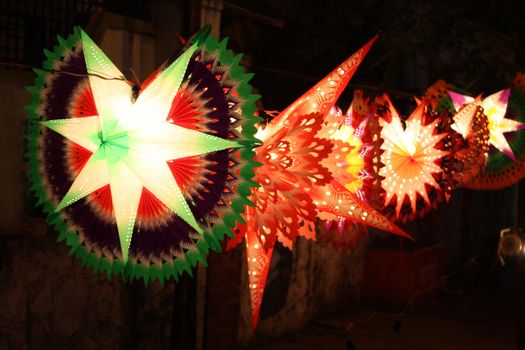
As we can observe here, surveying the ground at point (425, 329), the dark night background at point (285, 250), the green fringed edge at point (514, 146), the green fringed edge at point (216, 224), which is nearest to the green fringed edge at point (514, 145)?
the green fringed edge at point (514, 146)

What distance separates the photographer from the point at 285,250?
9.84m

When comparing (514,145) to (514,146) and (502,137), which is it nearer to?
(514,146)

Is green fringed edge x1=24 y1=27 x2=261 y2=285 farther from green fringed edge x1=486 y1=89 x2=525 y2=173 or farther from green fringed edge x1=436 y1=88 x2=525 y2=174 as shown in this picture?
green fringed edge x1=486 y1=89 x2=525 y2=173

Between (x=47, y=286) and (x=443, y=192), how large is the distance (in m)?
4.48

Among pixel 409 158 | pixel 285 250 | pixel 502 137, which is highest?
pixel 502 137

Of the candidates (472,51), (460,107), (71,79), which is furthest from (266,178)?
(472,51)

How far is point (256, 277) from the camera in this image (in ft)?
13.7

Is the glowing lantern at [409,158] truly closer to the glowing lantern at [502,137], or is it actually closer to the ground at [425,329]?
the glowing lantern at [502,137]

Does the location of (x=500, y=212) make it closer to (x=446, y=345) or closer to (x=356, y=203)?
(x=446, y=345)

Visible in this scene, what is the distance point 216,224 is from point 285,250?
264 inches

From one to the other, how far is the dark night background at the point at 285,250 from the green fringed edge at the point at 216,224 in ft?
5.89

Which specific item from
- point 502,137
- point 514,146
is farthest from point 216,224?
point 514,146

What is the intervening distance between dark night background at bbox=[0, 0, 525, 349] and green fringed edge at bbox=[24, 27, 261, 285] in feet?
5.89

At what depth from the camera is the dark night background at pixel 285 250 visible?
581 cm
